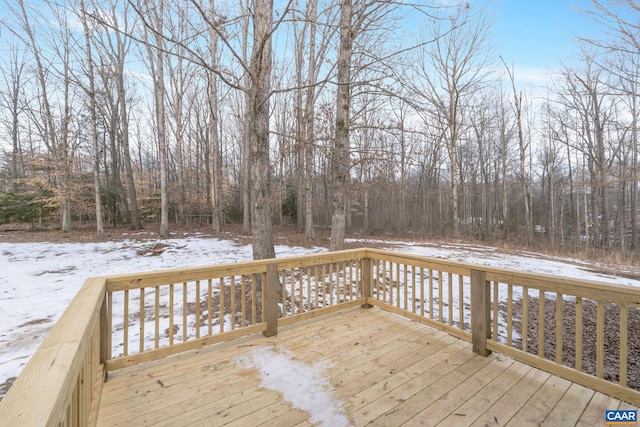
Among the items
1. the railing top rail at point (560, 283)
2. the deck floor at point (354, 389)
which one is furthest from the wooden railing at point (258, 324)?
the deck floor at point (354, 389)

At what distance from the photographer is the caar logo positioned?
5.77 feet

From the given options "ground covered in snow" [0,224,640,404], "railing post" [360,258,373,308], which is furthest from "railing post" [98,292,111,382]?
"railing post" [360,258,373,308]

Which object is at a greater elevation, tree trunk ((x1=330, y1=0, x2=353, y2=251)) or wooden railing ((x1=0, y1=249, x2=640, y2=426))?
tree trunk ((x1=330, y1=0, x2=353, y2=251))

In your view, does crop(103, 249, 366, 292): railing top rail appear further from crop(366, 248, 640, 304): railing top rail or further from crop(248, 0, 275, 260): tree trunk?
crop(366, 248, 640, 304): railing top rail

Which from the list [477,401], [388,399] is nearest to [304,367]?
[388,399]

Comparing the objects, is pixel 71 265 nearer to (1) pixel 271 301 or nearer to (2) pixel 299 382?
(1) pixel 271 301

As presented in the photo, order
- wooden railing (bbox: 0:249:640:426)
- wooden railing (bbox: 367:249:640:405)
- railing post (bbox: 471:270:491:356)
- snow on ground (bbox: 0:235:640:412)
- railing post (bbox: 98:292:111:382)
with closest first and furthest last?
1. wooden railing (bbox: 0:249:640:426)
2. wooden railing (bbox: 367:249:640:405)
3. railing post (bbox: 98:292:111:382)
4. railing post (bbox: 471:270:491:356)
5. snow on ground (bbox: 0:235:640:412)

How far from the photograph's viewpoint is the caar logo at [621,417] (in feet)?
5.77

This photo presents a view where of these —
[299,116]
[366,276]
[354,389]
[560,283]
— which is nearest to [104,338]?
[354,389]

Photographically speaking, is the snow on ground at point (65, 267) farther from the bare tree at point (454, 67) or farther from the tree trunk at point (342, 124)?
the bare tree at point (454, 67)

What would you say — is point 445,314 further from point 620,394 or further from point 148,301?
point 148,301

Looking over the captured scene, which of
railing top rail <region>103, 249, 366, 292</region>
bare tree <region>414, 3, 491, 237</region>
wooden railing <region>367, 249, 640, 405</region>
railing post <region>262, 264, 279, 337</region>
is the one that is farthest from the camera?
bare tree <region>414, 3, 491, 237</region>

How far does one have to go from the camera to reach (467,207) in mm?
22359

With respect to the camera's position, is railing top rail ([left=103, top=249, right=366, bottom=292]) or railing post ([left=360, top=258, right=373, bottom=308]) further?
railing post ([left=360, top=258, right=373, bottom=308])
